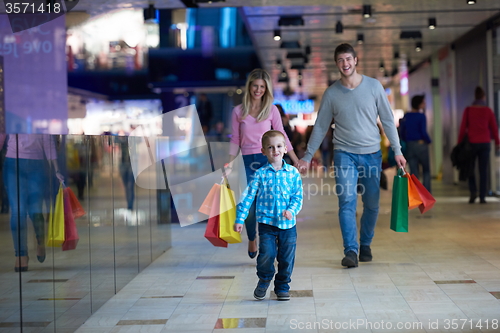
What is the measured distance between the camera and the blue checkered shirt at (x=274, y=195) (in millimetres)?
4051

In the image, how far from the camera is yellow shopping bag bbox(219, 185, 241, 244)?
15.3ft

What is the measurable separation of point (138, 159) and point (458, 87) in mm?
9787

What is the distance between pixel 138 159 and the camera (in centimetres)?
549

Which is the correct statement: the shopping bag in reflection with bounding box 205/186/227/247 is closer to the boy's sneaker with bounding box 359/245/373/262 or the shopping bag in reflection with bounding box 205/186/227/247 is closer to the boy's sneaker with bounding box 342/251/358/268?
the boy's sneaker with bounding box 342/251/358/268

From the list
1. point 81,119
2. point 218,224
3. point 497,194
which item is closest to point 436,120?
point 497,194

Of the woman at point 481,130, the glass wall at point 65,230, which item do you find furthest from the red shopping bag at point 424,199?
the woman at point 481,130

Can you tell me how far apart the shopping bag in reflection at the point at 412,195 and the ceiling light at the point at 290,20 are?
239 inches

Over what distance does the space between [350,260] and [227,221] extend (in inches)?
41.5

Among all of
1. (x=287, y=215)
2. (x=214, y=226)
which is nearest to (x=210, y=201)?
(x=214, y=226)

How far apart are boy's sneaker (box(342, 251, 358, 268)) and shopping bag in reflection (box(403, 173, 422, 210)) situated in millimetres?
584

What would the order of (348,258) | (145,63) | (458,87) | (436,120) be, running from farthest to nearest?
(145,63), (436,120), (458,87), (348,258)

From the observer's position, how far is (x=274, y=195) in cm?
405

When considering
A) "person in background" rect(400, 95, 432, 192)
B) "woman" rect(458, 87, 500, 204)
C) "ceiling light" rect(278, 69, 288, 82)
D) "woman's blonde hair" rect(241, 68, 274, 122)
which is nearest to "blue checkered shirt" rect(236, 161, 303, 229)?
"woman's blonde hair" rect(241, 68, 274, 122)

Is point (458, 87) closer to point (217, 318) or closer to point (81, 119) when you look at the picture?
point (81, 119)
